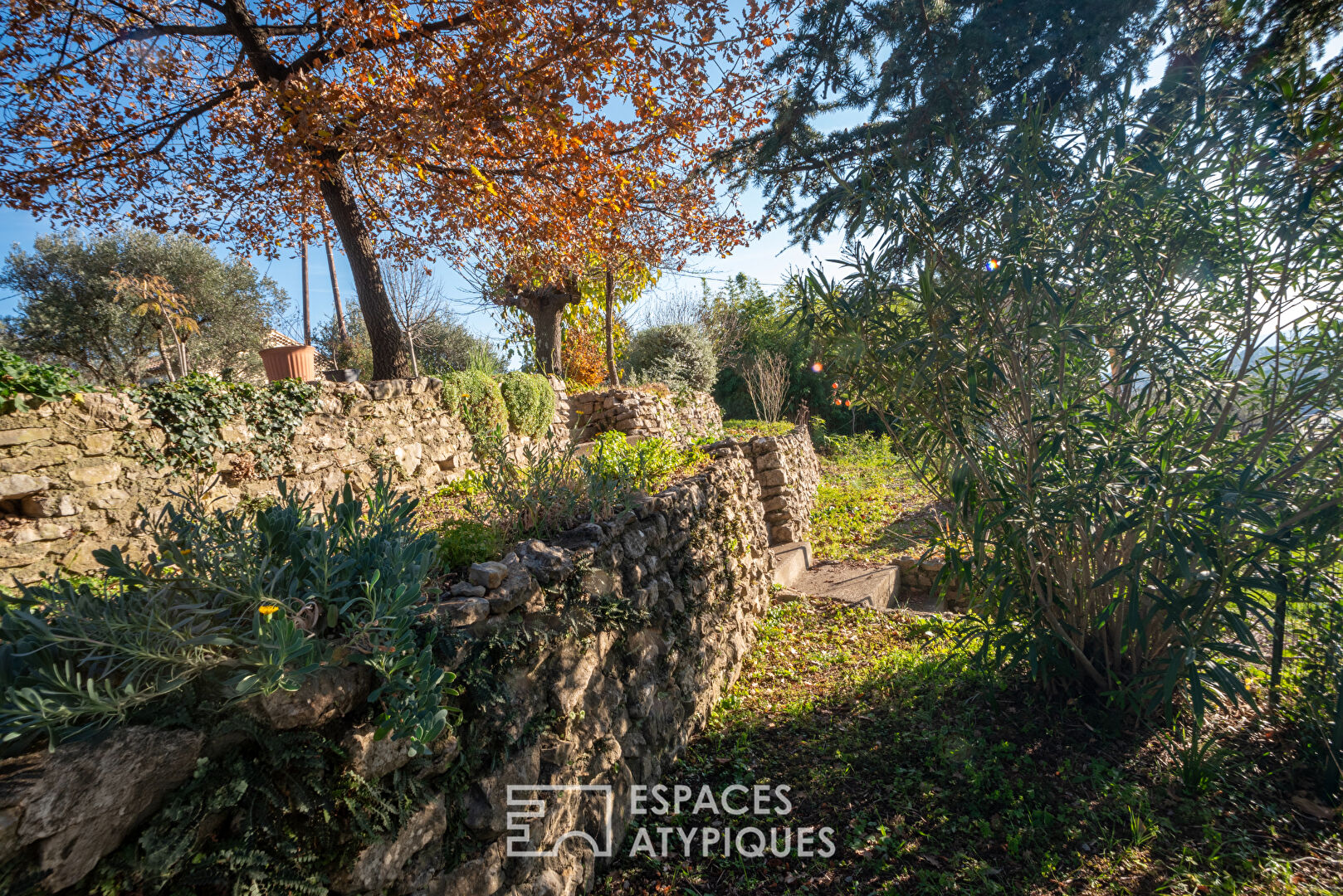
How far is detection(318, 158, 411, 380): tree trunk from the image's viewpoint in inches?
289

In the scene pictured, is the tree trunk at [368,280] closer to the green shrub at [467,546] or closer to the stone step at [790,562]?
the stone step at [790,562]

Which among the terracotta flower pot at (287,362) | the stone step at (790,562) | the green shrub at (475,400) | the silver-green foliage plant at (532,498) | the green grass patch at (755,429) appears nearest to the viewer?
the silver-green foliage plant at (532,498)

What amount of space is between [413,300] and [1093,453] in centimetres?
1580

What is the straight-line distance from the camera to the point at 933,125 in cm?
345

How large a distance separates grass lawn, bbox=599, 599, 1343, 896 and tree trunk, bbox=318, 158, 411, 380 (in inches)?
257

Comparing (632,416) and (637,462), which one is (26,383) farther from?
(632,416)

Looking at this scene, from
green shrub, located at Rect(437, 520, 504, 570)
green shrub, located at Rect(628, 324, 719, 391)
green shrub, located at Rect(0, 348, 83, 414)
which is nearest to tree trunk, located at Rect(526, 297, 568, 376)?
green shrub, located at Rect(628, 324, 719, 391)

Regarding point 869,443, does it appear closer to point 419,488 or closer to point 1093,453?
point 419,488

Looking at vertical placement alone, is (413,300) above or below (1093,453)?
above

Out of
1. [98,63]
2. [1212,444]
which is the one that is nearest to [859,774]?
[1212,444]

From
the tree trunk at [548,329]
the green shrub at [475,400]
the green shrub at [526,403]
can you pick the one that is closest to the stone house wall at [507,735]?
the green shrub at [475,400]

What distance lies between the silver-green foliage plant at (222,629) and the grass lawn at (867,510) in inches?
178

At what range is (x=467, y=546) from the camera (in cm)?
267

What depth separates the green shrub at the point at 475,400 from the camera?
7047 mm
